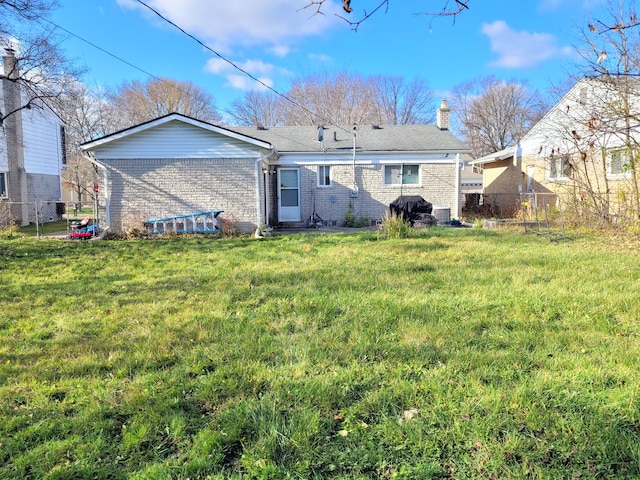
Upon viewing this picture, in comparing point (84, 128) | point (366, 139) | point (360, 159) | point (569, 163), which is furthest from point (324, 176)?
point (84, 128)

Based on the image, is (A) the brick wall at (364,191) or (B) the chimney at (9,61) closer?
(B) the chimney at (9,61)

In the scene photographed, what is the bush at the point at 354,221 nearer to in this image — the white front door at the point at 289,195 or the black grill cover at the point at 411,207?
the black grill cover at the point at 411,207

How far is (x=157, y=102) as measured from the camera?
37969mm

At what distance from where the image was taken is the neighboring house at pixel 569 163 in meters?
10.4

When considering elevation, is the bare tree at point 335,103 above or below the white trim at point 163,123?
above

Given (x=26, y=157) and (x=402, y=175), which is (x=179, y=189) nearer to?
(x=402, y=175)

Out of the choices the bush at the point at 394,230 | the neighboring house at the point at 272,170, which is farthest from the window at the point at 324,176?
the bush at the point at 394,230

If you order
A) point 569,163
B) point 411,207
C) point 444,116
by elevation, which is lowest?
point 411,207

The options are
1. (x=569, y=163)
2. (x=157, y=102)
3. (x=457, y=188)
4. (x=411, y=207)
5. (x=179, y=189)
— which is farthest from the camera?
(x=157, y=102)

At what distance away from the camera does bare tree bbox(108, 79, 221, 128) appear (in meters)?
37.3

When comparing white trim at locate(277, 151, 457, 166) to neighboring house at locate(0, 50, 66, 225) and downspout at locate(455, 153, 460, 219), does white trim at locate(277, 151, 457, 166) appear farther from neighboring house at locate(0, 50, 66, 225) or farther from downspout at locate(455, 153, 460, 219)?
neighboring house at locate(0, 50, 66, 225)

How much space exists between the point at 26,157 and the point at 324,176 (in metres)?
14.0

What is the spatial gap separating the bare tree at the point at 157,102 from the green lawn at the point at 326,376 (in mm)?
35421

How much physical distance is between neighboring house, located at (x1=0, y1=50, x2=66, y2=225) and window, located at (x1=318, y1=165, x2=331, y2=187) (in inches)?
449
